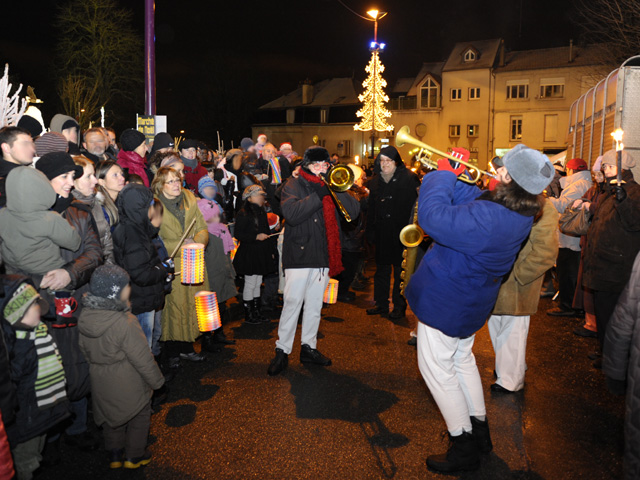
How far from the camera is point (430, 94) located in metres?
46.1

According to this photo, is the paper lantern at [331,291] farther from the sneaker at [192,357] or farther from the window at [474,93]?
the window at [474,93]

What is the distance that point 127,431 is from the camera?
12.2ft

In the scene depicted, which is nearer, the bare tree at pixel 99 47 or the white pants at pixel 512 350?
the white pants at pixel 512 350

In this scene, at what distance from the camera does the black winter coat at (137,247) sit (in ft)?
14.7

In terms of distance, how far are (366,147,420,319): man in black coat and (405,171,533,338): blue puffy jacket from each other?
13.0ft

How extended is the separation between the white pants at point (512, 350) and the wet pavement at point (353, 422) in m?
0.16

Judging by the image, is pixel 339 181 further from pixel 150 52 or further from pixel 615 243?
pixel 150 52

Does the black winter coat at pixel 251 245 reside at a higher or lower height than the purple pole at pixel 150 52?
lower

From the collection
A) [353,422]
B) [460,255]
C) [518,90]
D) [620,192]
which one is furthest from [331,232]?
[518,90]

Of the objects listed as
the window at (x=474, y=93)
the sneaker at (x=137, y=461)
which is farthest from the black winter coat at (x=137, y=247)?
the window at (x=474, y=93)

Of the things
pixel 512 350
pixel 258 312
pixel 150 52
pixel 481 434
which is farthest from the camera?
pixel 150 52

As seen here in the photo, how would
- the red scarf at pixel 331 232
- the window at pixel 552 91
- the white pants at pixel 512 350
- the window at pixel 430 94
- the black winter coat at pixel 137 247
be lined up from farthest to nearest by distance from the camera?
the window at pixel 430 94 → the window at pixel 552 91 → the red scarf at pixel 331 232 → the white pants at pixel 512 350 → the black winter coat at pixel 137 247

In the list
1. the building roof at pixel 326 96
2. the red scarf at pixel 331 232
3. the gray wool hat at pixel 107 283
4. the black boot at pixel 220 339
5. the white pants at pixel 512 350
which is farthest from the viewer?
the building roof at pixel 326 96

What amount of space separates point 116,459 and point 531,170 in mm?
3444
